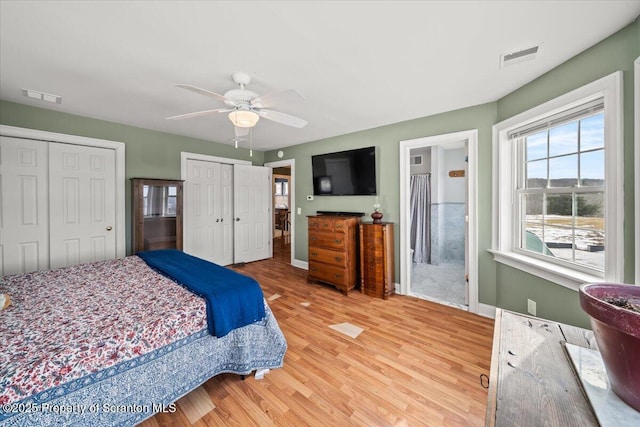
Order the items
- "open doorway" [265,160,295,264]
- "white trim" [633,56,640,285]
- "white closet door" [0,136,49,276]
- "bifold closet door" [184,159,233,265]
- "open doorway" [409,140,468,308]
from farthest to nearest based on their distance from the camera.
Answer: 1. "open doorway" [265,160,295,264]
2. "open doorway" [409,140,468,308]
3. "bifold closet door" [184,159,233,265]
4. "white closet door" [0,136,49,276]
5. "white trim" [633,56,640,285]

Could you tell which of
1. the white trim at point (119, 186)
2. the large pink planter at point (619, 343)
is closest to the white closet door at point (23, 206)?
the white trim at point (119, 186)

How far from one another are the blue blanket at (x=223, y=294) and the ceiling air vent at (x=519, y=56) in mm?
2516

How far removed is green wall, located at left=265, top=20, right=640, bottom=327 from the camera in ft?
4.83

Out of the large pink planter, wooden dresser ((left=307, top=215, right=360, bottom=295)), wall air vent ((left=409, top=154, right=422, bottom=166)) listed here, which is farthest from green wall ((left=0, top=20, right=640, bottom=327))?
wall air vent ((left=409, top=154, right=422, bottom=166))

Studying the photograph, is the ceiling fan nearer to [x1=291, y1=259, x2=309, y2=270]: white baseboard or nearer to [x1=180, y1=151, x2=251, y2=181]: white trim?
[x1=180, y1=151, x2=251, y2=181]: white trim

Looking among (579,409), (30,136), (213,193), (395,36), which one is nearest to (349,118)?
(395,36)

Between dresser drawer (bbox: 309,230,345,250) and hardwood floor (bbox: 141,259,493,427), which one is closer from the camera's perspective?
hardwood floor (bbox: 141,259,493,427)

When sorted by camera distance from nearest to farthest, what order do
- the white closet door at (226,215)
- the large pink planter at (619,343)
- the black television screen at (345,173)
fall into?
the large pink planter at (619,343)
the black television screen at (345,173)
the white closet door at (226,215)

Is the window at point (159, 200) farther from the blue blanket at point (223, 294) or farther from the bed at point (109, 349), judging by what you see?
the blue blanket at point (223, 294)

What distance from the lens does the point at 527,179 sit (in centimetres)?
239

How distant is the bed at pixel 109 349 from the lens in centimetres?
103

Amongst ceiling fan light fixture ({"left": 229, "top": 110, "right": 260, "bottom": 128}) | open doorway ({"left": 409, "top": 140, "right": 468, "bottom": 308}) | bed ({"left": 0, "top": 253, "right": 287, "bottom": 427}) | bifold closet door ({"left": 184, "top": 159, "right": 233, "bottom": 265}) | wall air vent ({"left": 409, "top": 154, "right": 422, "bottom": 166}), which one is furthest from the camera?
wall air vent ({"left": 409, "top": 154, "right": 422, "bottom": 166})

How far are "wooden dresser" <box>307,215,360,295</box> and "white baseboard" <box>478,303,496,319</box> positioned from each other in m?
1.52

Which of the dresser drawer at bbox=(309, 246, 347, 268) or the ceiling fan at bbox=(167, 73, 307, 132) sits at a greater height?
the ceiling fan at bbox=(167, 73, 307, 132)
